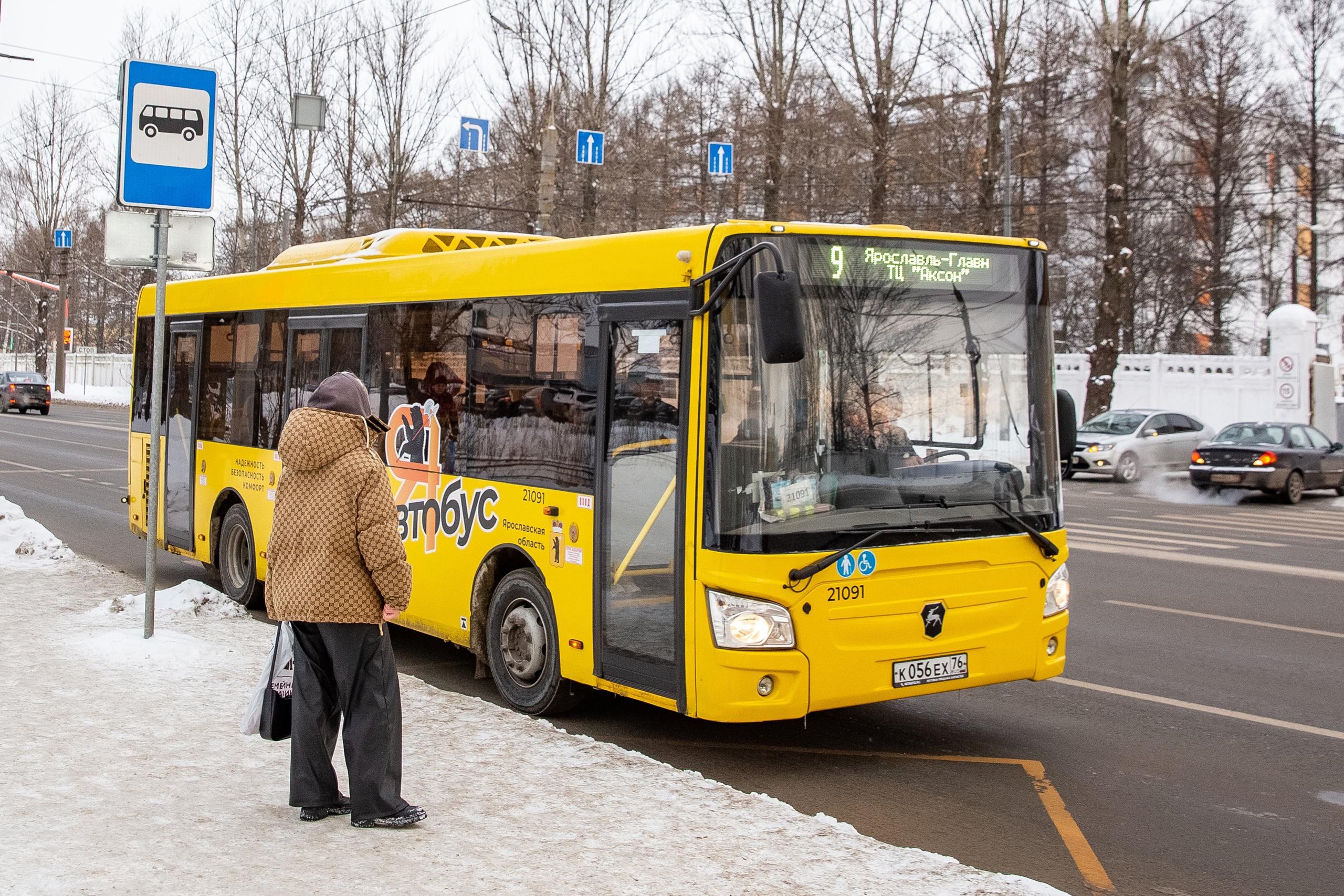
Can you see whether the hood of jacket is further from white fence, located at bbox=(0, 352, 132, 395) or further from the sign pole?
white fence, located at bbox=(0, 352, 132, 395)

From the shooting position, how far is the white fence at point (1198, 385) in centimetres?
3556

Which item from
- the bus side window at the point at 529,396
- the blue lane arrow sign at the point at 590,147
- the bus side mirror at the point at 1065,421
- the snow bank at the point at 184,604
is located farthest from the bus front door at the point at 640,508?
the blue lane arrow sign at the point at 590,147

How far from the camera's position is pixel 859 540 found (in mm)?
6480

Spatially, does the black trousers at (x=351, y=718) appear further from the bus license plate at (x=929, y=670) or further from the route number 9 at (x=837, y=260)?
the route number 9 at (x=837, y=260)

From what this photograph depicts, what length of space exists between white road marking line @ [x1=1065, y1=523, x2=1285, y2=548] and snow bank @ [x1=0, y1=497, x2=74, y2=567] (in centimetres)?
1110

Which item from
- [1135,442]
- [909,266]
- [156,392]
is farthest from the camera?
[1135,442]

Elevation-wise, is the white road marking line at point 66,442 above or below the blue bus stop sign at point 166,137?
below

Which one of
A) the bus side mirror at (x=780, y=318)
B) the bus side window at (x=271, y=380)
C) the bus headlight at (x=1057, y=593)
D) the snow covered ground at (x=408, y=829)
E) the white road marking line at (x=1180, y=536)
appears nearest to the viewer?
the snow covered ground at (x=408, y=829)

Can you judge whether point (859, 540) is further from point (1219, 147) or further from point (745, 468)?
point (1219, 147)

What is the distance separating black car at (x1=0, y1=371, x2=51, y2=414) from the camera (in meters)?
49.8

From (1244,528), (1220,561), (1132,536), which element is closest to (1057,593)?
(1220,561)

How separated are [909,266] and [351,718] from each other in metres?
3.53

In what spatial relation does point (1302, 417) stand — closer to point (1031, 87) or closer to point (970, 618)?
point (1031, 87)

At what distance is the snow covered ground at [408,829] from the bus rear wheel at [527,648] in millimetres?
378
